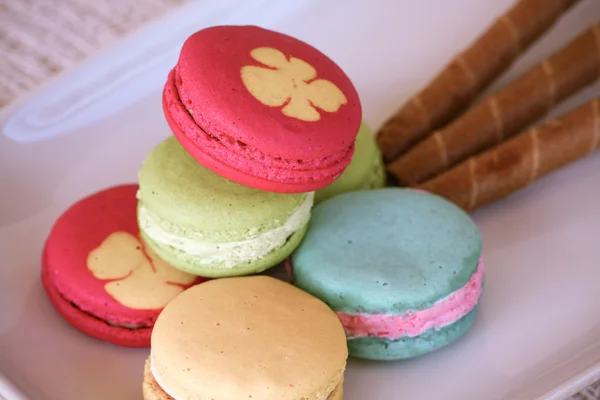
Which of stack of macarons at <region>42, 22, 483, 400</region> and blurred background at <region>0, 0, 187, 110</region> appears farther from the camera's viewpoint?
blurred background at <region>0, 0, 187, 110</region>

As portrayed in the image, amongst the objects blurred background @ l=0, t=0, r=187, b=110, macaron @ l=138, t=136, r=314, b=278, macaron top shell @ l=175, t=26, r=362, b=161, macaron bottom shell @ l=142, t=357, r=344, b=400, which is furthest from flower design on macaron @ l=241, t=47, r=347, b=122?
blurred background @ l=0, t=0, r=187, b=110

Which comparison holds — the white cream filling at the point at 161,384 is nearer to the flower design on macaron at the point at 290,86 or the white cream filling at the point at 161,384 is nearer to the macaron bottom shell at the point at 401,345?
the macaron bottom shell at the point at 401,345

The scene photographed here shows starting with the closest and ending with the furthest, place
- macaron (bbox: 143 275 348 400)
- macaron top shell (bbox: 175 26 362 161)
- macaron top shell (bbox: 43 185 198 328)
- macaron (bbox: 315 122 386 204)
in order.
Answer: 1. macaron (bbox: 143 275 348 400)
2. macaron top shell (bbox: 175 26 362 161)
3. macaron top shell (bbox: 43 185 198 328)
4. macaron (bbox: 315 122 386 204)

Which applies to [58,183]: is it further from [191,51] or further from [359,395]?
[359,395]

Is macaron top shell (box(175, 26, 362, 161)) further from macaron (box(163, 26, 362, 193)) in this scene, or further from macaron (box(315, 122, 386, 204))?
macaron (box(315, 122, 386, 204))

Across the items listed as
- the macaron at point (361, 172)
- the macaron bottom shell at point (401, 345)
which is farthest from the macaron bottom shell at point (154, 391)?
the macaron at point (361, 172)

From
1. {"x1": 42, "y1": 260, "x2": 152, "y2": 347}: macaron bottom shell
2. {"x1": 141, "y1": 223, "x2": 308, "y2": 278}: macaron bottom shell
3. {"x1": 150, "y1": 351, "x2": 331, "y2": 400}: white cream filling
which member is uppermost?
{"x1": 141, "y1": 223, "x2": 308, "y2": 278}: macaron bottom shell

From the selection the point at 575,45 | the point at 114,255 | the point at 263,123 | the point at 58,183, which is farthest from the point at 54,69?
the point at 575,45
